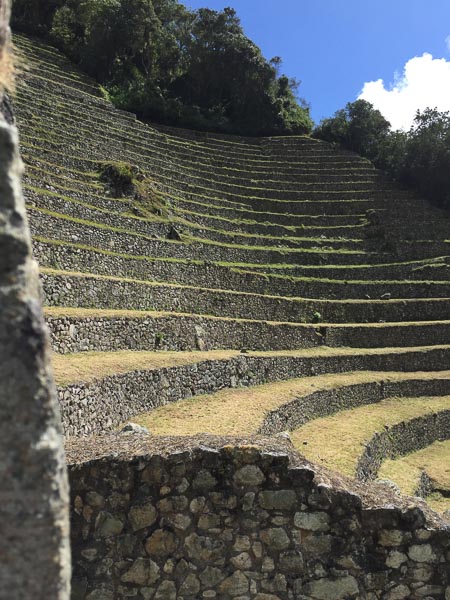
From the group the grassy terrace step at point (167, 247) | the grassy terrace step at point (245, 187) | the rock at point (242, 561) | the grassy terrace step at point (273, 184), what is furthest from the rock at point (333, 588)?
the grassy terrace step at point (273, 184)

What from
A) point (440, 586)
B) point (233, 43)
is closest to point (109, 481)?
point (440, 586)

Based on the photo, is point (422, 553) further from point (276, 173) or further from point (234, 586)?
point (276, 173)

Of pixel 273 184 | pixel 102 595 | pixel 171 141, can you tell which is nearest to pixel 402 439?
pixel 102 595

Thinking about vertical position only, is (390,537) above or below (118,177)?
above

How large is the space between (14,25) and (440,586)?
147 ft

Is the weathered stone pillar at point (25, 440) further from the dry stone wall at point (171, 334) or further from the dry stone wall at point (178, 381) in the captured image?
the dry stone wall at point (171, 334)

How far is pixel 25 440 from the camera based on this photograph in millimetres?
1743

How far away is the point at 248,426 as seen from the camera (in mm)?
8258

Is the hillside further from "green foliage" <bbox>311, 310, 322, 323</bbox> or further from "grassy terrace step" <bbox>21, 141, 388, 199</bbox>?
"grassy terrace step" <bbox>21, 141, 388, 199</bbox>

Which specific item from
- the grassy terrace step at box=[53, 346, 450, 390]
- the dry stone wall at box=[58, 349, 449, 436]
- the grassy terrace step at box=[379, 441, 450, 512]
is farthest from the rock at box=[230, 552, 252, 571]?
the grassy terrace step at box=[379, 441, 450, 512]

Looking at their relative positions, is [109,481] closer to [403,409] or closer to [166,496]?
[166,496]

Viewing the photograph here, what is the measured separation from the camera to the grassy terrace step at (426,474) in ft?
31.9

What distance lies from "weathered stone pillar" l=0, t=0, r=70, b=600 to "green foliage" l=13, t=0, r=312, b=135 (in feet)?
118

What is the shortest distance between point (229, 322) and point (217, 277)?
3596 millimetres
